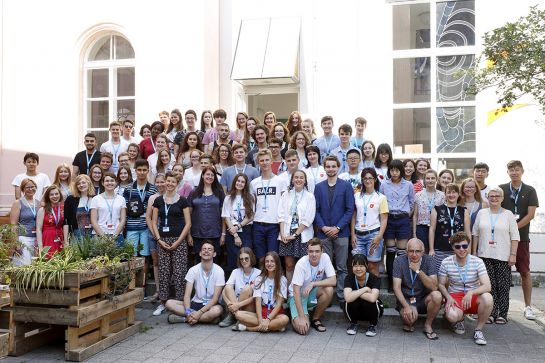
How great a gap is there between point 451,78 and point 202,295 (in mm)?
6945

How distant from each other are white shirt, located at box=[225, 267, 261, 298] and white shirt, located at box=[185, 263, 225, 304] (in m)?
0.16

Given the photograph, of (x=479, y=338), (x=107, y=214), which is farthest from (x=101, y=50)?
(x=479, y=338)

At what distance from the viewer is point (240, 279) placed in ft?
22.3

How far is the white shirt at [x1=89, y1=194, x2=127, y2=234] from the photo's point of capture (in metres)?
7.44

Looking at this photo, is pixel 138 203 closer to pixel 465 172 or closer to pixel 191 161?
pixel 191 161

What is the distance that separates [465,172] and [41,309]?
805 centimetres

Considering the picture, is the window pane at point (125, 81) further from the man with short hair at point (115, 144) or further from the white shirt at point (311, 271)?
the white shirt at point (311, 271)

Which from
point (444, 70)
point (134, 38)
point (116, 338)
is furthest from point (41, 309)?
point (444, 70)

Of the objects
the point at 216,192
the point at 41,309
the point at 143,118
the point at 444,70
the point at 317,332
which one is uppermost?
the point at 444,70

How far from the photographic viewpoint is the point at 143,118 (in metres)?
11.5

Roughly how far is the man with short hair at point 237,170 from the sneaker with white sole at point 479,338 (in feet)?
11.3

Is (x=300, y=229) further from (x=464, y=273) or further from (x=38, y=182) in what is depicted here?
(x=38, y=182)

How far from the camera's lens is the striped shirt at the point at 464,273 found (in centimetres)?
642

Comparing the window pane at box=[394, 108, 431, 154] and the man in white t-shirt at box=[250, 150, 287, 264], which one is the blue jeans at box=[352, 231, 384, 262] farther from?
the window pane at box=[394, 108, 431, 154]
